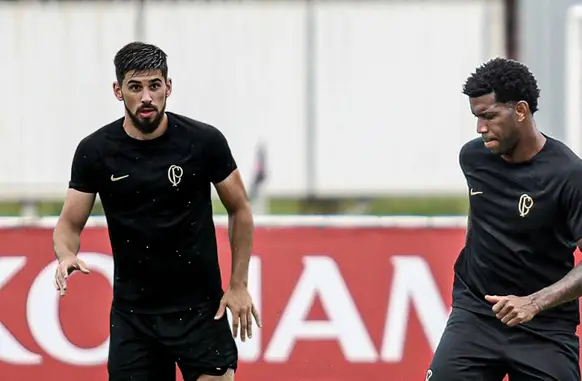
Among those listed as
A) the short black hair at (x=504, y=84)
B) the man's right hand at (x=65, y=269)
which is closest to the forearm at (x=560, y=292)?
the short black hair at (x=504, y=84)

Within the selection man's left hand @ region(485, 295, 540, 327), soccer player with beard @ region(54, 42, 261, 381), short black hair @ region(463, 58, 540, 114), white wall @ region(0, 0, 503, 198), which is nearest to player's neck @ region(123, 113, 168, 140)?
soccer player with beard @ region(54, 42, 261, 381)

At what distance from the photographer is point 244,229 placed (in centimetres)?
606

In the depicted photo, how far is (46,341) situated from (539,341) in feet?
12.1

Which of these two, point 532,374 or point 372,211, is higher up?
point 532,374

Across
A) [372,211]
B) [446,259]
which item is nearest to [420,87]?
[372,211]

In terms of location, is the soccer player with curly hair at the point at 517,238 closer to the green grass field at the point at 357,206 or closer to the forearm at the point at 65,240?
the forearm at the point at 65,240

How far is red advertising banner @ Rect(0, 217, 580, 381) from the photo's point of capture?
320 inches

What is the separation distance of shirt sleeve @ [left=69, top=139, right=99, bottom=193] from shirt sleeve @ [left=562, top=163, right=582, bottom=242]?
2.15 m

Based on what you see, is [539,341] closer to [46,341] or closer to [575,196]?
[575,196]

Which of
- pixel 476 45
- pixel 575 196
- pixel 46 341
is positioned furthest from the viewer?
pixel 476 45

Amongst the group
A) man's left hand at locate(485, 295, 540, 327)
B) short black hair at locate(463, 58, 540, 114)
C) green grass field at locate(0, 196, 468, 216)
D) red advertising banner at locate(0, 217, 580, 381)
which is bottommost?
green grass field at locate(0, 196, 468, 216)

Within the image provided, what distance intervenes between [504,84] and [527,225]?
0.62 metres

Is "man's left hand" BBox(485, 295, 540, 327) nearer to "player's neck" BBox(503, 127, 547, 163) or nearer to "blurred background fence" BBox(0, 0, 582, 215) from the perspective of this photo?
"player's neck" BBox(503, 127, 547, 163)

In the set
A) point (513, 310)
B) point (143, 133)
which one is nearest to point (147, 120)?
point (143, 133)
